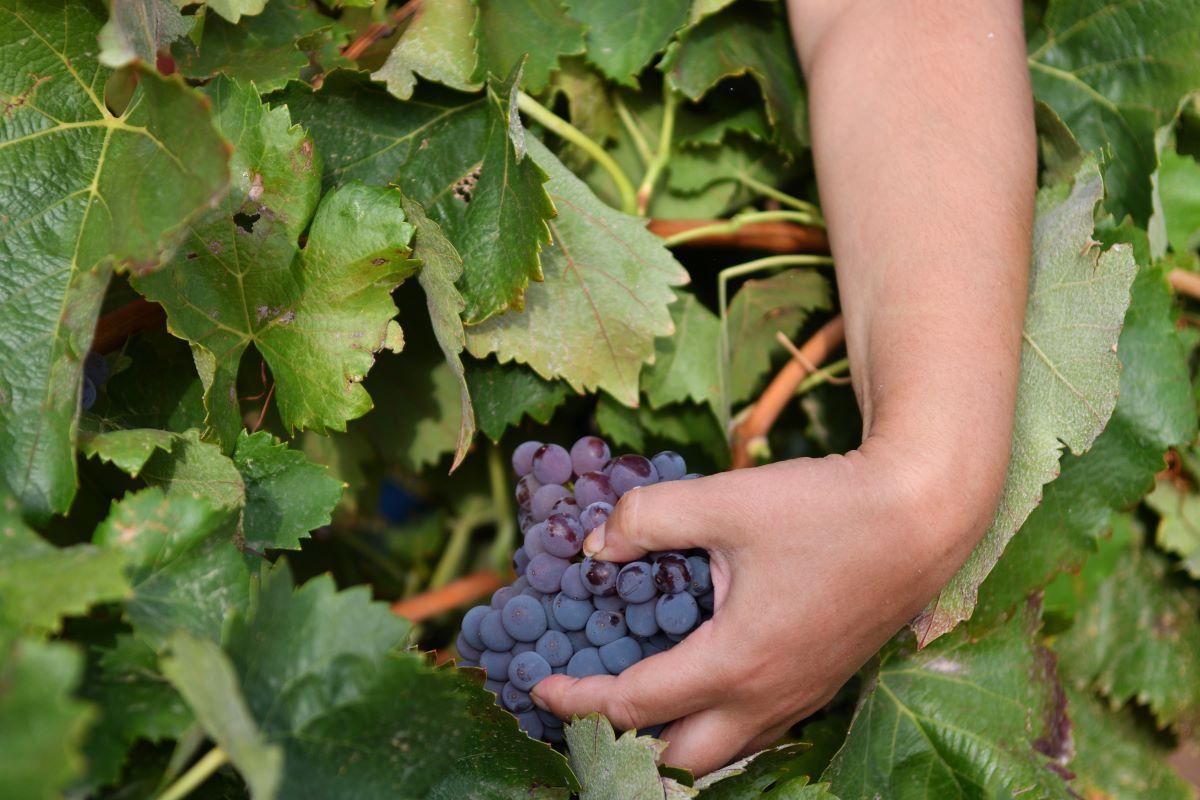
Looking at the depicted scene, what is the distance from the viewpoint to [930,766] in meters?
0.90

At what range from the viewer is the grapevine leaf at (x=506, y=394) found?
0.96 metres

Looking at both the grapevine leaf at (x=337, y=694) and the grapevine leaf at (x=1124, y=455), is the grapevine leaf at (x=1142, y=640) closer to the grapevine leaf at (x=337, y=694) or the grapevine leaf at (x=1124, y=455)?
the grapevine leaf at (x=1124, y=455)

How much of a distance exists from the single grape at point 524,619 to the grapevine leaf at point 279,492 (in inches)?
6.0

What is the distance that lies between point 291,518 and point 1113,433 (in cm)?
77

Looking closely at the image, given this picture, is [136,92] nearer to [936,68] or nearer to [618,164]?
[618,164]

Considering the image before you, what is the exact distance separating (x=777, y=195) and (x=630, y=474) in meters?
0.42

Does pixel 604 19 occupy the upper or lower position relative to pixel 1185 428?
upper

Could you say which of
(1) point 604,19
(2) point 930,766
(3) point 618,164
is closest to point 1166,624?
(2) point 930,766

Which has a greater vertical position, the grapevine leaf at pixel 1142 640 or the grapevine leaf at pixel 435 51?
the grapevine leaf at pixel 435 51

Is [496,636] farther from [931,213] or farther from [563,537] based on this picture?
[931,213]

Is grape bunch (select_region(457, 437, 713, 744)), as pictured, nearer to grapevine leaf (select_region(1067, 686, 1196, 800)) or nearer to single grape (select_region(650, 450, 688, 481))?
single grape (select_region(650, 450, 688, 481))

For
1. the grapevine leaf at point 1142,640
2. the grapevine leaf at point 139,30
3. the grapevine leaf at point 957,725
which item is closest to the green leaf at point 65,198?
the grapevine leaf at point 139,30

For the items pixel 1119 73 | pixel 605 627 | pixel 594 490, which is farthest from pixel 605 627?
A: pixel 1119 73

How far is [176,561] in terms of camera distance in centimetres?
60
